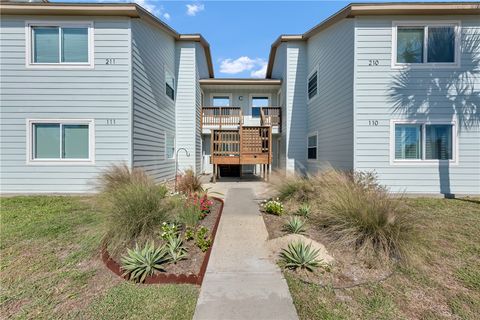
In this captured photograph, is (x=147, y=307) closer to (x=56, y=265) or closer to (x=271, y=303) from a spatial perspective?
(x=271, y=303)

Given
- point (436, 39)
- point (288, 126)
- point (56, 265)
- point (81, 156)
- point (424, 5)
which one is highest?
point (424, 5)

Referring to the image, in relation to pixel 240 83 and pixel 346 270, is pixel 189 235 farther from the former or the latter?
pixel 240 83

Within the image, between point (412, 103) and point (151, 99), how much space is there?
8.68m

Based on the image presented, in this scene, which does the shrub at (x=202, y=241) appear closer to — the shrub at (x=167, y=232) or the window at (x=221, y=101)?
the shrub at (x=167, y=232)

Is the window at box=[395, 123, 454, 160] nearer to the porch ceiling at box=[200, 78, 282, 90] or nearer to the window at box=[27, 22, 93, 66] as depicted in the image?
the porch ceiling at box=[200, 78, 282, 90]

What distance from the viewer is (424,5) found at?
21.9 ft

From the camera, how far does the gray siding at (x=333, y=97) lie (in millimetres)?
7410

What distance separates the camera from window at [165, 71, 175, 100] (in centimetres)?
1006

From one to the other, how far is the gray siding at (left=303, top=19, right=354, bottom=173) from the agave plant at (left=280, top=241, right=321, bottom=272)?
15.3 ft

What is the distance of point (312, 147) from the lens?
1051 cm

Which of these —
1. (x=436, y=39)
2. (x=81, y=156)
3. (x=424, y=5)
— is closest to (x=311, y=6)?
(x=424, y=5)

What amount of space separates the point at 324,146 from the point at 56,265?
28.3 feet

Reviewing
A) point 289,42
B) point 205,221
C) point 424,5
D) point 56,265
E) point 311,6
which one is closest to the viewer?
point 56,265

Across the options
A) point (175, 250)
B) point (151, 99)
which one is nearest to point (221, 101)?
point (151, 99)
